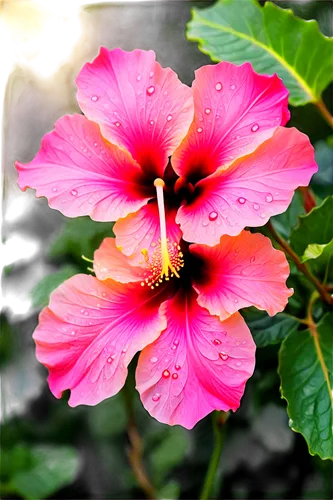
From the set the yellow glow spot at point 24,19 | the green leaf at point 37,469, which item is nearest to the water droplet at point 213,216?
the yellow glow spot at point 24,19

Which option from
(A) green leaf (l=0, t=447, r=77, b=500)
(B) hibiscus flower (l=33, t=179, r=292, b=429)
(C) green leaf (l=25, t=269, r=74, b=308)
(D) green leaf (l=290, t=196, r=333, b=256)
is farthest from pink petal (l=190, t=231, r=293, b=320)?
(A) green leaf (l=0, t=447, r=77, b=500)

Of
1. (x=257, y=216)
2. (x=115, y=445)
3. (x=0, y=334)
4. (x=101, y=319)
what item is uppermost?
(x=257, y=216)

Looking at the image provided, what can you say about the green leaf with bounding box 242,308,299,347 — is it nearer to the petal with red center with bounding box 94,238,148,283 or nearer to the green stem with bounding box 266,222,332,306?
the green stem with bounding box 266,222,332,306

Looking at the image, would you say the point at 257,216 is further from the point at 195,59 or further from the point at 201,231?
the point at 195,59

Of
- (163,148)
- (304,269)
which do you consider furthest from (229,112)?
(304,269)

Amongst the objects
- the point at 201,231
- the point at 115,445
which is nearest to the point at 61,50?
the point at 201,231

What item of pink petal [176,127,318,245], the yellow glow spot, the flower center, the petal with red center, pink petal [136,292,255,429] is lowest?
pink petal [136,292,255,429]
